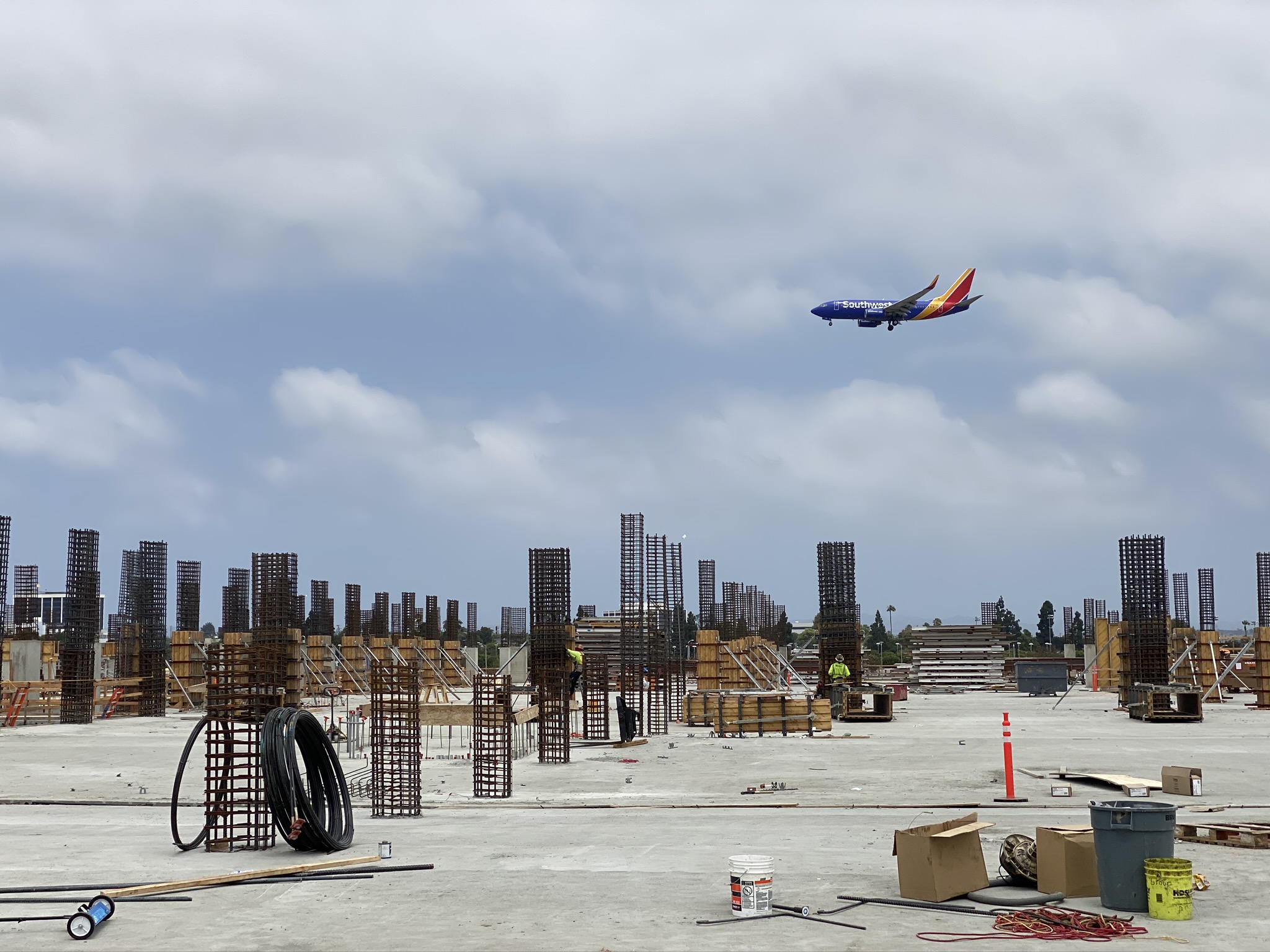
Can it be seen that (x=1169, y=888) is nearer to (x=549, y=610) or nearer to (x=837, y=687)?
(x=549, y=610)

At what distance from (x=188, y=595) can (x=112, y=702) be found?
1263 cm

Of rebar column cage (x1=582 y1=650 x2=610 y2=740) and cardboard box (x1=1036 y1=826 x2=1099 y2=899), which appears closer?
cardboard box (x1=1036 y1=826 x2=1099 y2=899)

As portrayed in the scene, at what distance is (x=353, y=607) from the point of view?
60.4 m

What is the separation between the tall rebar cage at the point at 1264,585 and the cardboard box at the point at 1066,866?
50321 millimetres

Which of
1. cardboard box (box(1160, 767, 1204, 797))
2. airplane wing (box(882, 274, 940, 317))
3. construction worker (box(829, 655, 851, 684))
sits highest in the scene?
airplane wing (box(882, 274, 940, 317))

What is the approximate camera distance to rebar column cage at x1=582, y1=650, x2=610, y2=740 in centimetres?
2670

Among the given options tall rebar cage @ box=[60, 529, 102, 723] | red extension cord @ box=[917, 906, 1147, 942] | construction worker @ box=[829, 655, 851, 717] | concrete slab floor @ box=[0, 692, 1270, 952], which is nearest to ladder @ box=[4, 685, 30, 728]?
tall rebar cage @ box=[60, 529, 102, 723]

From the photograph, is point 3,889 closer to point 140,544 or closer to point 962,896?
point 962,896

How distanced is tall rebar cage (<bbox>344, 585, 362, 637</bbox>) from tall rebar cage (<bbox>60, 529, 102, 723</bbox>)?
2085 centimetres

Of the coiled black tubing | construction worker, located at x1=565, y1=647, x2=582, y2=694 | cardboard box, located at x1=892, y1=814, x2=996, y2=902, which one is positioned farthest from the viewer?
construction worker, located at x1=565, y1=647, x2=582, y2=694

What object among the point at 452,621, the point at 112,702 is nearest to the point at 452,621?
the point at 452,621

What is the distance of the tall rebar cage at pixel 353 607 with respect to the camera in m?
59.9

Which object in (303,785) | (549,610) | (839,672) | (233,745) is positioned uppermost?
(549,610)

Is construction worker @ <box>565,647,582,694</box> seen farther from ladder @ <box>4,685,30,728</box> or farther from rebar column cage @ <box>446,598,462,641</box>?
rebar column cage @ <box>446,598,462,641</box>
